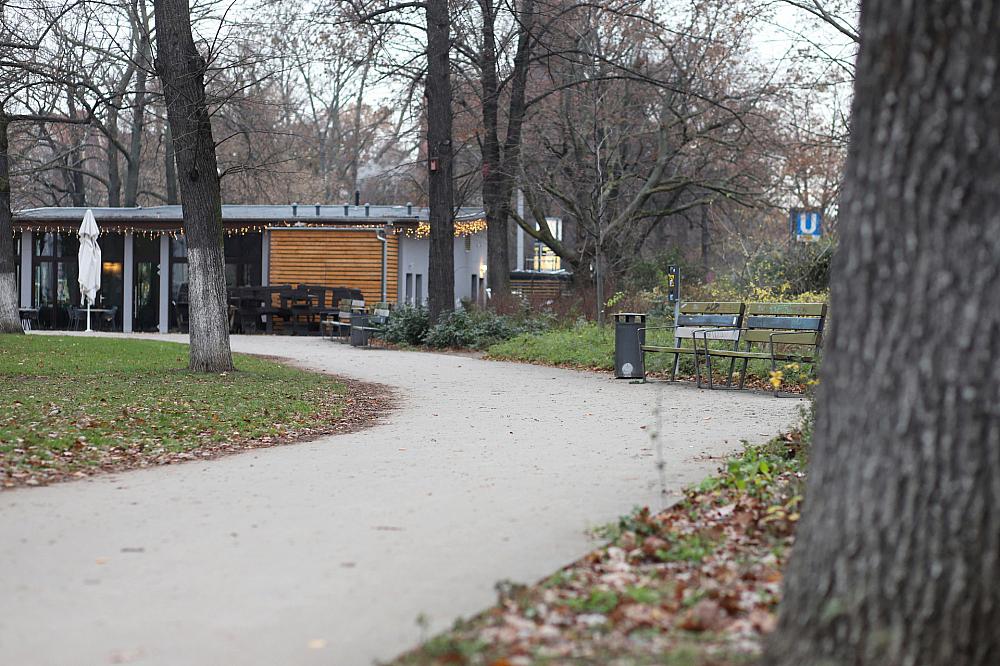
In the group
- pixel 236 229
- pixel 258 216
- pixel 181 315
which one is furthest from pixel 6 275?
pixel 258 216

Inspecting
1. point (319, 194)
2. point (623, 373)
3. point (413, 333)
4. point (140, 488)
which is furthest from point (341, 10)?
point (319, 194)

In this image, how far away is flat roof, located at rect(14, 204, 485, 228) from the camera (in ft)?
115

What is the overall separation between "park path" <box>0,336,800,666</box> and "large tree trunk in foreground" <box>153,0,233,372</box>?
543 cm

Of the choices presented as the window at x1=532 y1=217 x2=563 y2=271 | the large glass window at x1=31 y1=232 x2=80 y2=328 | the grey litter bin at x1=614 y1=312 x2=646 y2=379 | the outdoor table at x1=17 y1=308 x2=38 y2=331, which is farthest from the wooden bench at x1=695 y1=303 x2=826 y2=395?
the window at x1=532 y1=217 x2=563 y2=271

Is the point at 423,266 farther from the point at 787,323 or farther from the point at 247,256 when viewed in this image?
the point at 787,323

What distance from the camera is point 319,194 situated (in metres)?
51.5

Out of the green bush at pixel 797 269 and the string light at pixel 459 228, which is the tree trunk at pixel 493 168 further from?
the green bush at pixel 797 269

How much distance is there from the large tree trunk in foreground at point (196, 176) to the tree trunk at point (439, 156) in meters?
9.39

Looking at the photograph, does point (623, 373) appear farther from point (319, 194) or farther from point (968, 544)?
point (319, 194)

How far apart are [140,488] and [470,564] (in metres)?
2.84

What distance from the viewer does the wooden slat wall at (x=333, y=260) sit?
3556 cm

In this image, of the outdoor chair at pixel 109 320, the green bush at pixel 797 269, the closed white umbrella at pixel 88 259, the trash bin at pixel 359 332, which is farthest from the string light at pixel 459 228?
the green bush at pixel 797 269

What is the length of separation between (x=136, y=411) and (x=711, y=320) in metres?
7.80

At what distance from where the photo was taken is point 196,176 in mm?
14953
